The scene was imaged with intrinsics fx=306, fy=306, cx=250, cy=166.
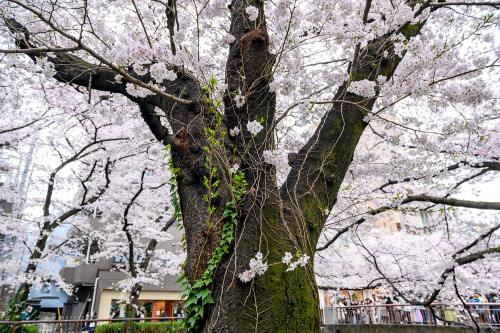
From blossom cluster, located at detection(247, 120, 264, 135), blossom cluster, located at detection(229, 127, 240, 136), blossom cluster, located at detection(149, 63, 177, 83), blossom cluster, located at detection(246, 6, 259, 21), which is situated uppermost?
blossom cluster, located at detection(246, 6, 259, 21)

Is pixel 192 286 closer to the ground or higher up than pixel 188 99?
closer to the ground

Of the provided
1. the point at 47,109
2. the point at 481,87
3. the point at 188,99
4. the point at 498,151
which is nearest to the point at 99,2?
the point at 188,99

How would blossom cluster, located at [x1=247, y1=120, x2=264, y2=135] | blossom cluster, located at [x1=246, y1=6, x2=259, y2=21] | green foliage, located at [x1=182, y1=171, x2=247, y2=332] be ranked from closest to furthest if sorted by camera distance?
green foliage, located at [x1=182, y1=171, x2=247, y2=332] → blossom cluster, located at [x1=247, y1=120, x2=264, y2=135] → blossom cluster, located at [x1=246, y1=6, x2=259, y2=21]

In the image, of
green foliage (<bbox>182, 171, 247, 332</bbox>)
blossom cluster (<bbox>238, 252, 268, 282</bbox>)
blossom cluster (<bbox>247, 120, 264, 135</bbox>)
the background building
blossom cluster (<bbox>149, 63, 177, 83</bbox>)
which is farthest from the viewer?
the background building

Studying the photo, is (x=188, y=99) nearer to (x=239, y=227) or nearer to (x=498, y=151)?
(x=239, y=227)

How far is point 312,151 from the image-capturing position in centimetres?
270

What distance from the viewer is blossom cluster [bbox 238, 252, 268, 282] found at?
6.85 feet

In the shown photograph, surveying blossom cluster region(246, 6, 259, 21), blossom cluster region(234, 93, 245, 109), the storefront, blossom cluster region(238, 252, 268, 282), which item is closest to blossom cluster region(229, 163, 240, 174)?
blossom cluster region(234, 93, 245, 109)

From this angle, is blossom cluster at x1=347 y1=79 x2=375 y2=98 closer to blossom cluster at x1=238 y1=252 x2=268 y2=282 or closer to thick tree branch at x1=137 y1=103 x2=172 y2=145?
blossom cluster at x1=238 y1=252 x2=268 y2=282

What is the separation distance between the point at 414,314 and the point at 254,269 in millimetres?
9990

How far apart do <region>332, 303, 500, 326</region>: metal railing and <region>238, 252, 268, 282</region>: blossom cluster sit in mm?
6785

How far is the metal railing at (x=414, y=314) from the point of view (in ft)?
24.5

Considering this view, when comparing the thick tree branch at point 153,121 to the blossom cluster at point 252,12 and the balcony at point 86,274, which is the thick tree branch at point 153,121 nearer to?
the blossom cluster at point 252,12

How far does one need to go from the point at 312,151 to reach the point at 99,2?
5.13m
